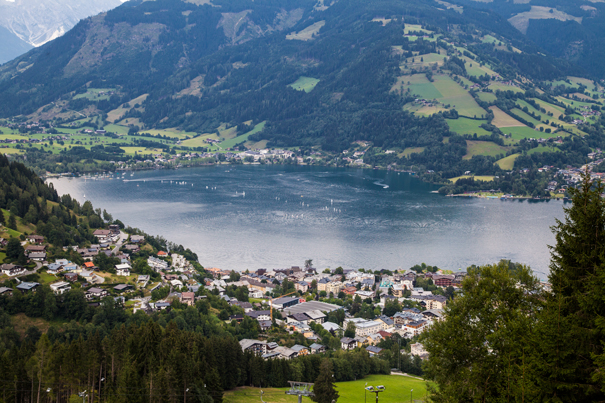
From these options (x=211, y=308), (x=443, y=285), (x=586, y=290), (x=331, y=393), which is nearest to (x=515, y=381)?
(x=586, y=290)

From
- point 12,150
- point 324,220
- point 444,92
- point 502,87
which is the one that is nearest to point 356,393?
point 324,220

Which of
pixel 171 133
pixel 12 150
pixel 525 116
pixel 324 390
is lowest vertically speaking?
pixel 324 390

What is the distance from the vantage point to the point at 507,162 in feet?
326

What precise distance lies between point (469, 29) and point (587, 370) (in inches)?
7307

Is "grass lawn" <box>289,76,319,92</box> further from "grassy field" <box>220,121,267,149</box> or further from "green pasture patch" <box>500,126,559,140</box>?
"green pasture patch" <box>500,126,559,140</box>

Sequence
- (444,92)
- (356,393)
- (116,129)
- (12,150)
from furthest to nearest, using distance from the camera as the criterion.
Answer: (116,129) → (444,92) → (12,150) → (356,393)

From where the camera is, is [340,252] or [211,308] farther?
[340,252]

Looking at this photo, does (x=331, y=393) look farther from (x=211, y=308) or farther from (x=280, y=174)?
(x=280, y=174)

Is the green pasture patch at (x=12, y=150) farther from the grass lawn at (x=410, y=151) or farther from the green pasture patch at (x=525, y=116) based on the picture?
the green pasture patch at (x=525, y=116)

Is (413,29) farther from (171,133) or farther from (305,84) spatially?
(171,133)

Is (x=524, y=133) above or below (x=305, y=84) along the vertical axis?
below

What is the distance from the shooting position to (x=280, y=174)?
348ft

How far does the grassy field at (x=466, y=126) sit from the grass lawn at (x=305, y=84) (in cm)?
5825

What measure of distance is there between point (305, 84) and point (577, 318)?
166 metres
